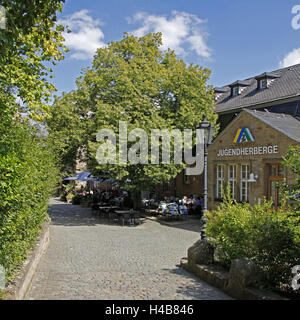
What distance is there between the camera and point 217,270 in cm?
654

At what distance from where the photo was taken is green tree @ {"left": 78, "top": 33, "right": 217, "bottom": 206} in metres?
15.6

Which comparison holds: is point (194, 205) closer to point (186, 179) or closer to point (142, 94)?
point (186, 179)

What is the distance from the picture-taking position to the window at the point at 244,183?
15773mm

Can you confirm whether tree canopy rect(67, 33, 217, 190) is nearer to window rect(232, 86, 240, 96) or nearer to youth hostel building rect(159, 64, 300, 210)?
youth hostel building rect(159, 64, 300, 210)

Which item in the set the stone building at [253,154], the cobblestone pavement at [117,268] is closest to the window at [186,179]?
the stone building at [253,154]

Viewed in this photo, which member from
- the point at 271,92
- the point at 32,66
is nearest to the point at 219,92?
the point at 271,92

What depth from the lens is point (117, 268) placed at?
7613mm

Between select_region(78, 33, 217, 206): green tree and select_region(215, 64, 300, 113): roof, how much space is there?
4.03 meters

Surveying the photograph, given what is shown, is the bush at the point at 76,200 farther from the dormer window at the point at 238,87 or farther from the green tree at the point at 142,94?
the dormer window at the point at 238,87

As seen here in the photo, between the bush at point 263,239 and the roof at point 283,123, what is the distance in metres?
8.05

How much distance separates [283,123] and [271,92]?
672 centimetres

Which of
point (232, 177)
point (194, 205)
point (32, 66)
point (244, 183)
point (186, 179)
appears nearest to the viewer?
point (32, 66)

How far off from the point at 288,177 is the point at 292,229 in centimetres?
840

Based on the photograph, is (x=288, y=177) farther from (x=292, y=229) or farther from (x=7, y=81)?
(x=7, y=81)
